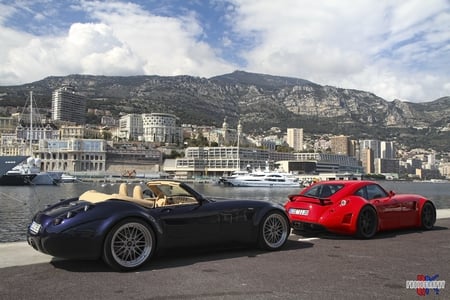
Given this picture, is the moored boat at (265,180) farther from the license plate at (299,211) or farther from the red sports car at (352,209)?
the license plate at (299,211)

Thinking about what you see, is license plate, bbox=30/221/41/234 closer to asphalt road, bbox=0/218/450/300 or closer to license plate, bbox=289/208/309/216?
asphalt road, bbox=0/218/450/300

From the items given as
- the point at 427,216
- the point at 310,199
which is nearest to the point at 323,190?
the point at 310,199

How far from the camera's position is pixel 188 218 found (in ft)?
22.7

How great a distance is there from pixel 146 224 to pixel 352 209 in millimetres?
4399

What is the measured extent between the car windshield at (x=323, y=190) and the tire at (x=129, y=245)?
169 inches

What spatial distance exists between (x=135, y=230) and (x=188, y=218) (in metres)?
0.86

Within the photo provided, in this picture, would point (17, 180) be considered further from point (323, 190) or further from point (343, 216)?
point (343, 216)

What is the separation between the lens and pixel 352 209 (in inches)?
355

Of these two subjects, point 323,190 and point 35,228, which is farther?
point 323,190

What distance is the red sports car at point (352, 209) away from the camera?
8.97 metres

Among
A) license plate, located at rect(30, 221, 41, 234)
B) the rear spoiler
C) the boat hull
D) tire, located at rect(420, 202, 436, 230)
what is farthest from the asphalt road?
the boat hull

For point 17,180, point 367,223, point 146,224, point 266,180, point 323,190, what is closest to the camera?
point 146,224

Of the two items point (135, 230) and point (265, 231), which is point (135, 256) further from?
point (265, 231)

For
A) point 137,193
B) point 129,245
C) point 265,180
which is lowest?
point 265,180
